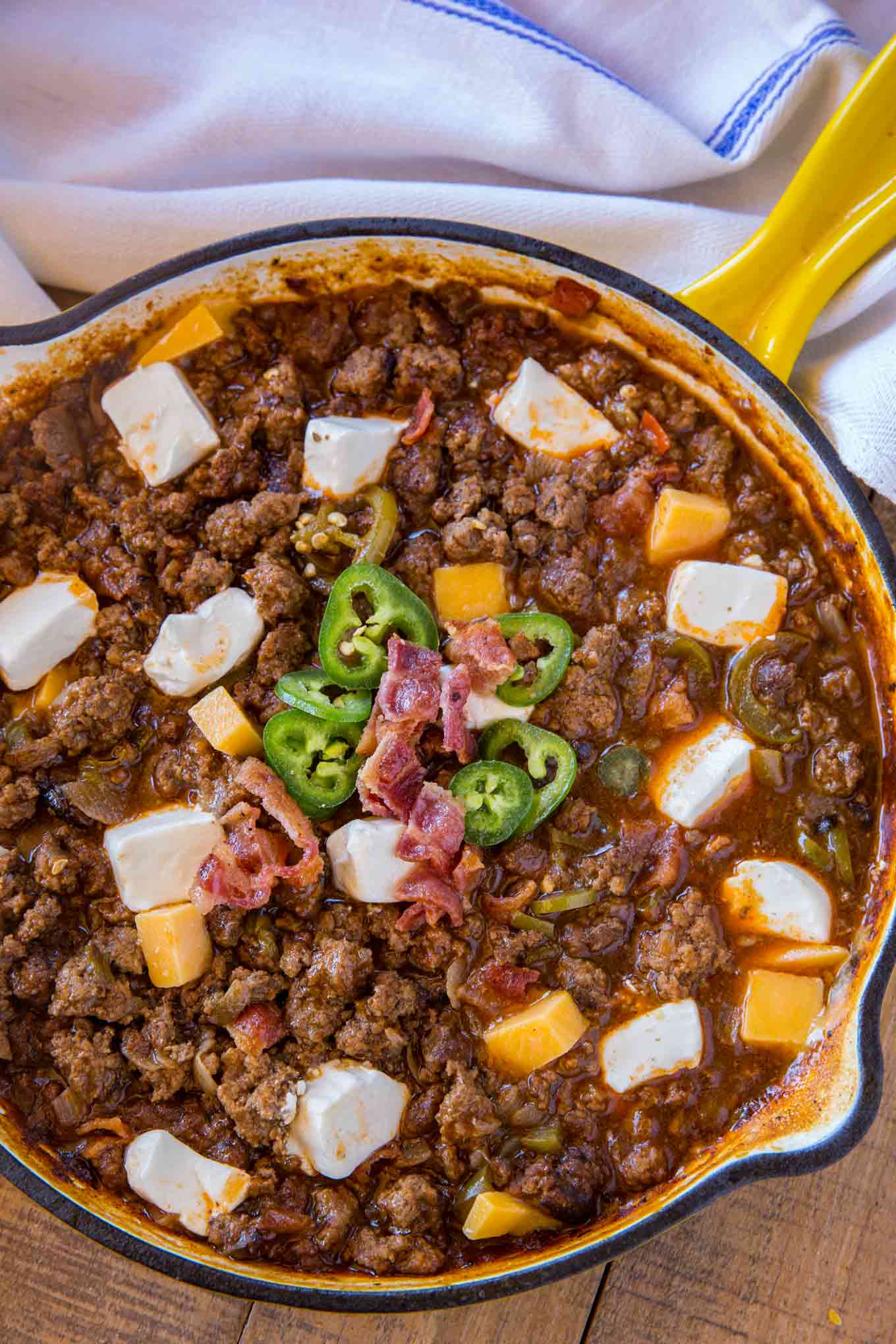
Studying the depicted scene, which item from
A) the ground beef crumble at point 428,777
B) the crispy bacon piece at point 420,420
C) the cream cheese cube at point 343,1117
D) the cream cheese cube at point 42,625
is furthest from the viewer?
the crispy bacon piece at point 420,420

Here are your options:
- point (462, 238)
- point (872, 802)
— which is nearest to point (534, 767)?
point (872, 802)

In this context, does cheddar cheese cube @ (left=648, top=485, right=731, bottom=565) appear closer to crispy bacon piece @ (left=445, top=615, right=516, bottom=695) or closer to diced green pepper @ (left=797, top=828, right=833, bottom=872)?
crispy bacon piece @ (left=445, top=615, right=516, bottom=695)

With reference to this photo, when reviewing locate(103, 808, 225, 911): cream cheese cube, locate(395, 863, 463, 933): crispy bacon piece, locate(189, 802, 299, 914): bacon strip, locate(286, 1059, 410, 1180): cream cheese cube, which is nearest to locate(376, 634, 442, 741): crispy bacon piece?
locate(395, 863, 463, 933): crispy bacon piece

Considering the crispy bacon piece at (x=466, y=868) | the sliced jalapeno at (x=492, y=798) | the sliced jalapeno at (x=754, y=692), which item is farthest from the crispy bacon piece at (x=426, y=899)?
the sliced jalapeno at (x=754, y=692)

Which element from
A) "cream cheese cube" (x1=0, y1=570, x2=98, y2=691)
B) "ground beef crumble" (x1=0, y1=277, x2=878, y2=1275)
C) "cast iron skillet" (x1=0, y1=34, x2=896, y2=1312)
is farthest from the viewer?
"cream cheese cube" (x1=0, y1=570, x2=98, y2=691)

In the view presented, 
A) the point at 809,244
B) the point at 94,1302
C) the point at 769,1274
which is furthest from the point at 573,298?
the point at 94,1302

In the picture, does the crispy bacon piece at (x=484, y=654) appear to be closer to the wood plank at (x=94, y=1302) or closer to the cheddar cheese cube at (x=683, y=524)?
the cheddar cheese cube at (x=683, y=524)

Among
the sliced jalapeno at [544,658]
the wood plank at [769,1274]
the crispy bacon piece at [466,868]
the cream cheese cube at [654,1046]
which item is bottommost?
the wood plank at [769,1274]
